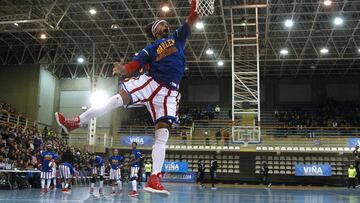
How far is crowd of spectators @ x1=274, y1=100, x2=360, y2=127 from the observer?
3622cm

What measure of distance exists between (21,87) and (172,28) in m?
14.6

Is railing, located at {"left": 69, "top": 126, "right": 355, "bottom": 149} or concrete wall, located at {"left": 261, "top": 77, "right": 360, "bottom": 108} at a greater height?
concrete wall, located at {"left": 261, "top": 77, "right": 360, "bottom": 108}

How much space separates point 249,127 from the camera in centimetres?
2597

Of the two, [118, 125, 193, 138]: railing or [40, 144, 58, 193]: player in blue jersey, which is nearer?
[40, 144, 58, 193]: player in blue jersey

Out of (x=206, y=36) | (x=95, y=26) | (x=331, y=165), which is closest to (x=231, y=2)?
(x=206, y=36)

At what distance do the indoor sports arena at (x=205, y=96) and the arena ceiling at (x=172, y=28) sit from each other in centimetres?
11

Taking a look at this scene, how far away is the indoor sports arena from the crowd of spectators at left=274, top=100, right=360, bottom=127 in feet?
0.51

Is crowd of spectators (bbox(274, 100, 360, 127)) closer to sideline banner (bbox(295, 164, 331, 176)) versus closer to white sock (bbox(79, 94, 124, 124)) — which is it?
sideline banner (bbox(295, 164, 331, 176))

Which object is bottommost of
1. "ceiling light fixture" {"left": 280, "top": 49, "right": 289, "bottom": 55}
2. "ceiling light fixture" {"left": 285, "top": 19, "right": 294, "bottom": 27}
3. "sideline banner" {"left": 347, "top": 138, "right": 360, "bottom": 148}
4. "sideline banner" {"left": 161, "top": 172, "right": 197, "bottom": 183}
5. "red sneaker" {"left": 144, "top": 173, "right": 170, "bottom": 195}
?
"sideline banner" {"left": 161, "top": 172, "right": 197, "bottom": 183}

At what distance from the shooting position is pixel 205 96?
44.3m

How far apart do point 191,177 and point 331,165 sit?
11039mm

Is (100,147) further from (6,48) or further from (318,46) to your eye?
(318,46)

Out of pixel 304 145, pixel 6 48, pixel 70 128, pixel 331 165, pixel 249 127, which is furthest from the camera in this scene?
pixel 6 48

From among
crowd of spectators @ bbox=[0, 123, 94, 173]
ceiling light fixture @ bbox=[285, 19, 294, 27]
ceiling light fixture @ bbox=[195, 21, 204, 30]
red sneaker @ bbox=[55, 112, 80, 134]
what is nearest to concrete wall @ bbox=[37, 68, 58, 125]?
crowd of spectators @ bbox=[0, 123, 94, 173]
